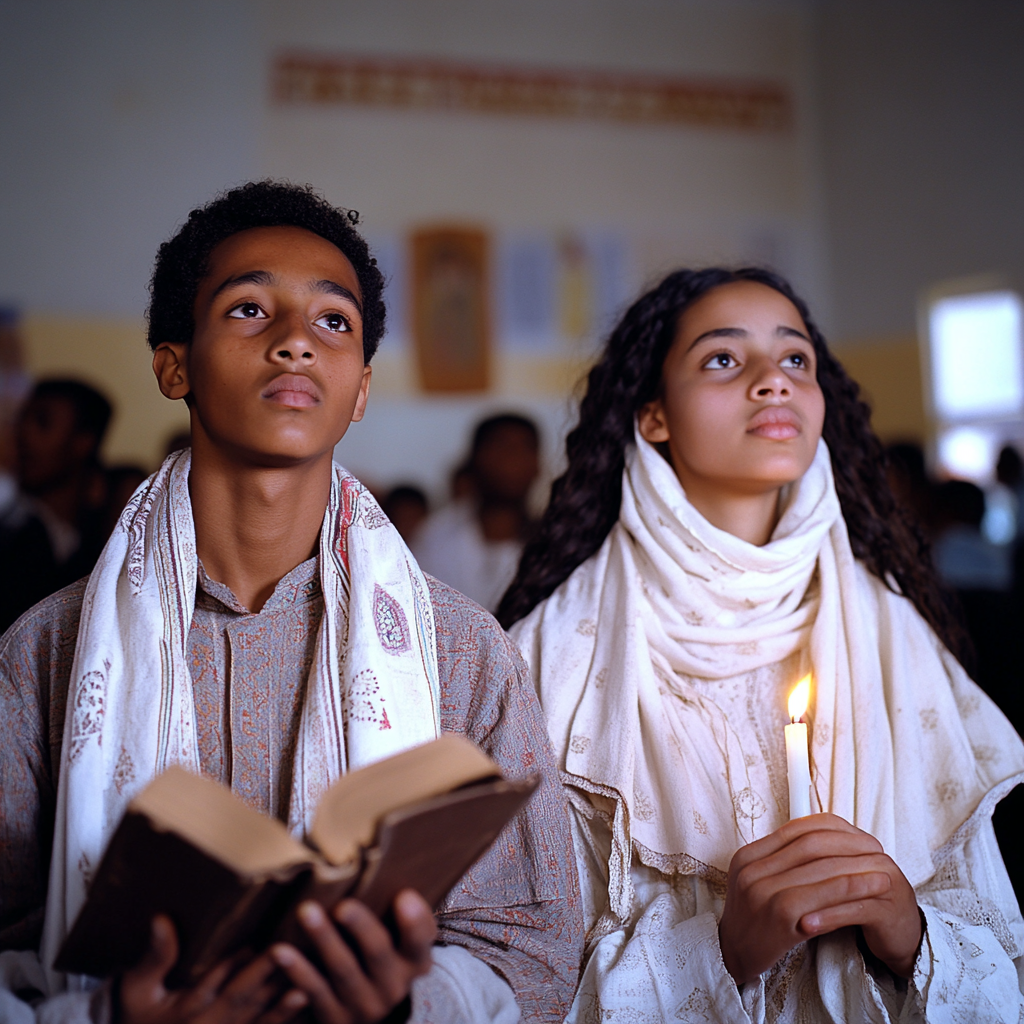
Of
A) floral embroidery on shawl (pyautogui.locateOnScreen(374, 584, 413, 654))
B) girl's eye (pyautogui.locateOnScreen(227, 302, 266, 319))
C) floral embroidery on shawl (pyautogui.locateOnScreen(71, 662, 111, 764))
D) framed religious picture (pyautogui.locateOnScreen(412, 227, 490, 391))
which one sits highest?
framed religious picture (pyautogui.locateOnScreen(412, 227, 490, 391))

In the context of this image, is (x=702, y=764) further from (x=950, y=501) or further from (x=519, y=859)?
(x=950, y=501)

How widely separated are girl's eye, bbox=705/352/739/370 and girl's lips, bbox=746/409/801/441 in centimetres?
15

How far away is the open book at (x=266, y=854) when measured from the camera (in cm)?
114

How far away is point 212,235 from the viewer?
184 centimetres

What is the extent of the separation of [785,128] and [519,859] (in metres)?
7.72

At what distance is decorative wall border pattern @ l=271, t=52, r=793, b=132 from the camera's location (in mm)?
7469

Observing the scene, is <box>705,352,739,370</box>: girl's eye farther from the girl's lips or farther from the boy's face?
the boy's face

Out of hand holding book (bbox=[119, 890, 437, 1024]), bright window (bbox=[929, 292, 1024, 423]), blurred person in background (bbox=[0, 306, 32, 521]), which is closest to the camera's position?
hand holding book (bbox=[119, 890, 437, 1024])

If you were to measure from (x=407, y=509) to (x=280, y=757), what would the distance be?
4.71 m

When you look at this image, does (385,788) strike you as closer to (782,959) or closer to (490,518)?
(782,959)

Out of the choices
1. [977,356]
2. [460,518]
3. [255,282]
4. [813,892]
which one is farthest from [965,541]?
[255,282]

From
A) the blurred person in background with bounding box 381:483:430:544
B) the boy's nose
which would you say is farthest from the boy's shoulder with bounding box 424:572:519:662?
the blurred person in background with bounding box 381:483:430:544

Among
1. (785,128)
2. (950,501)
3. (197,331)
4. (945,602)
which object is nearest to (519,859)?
(197,331)

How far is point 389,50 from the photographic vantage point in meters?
7.61
